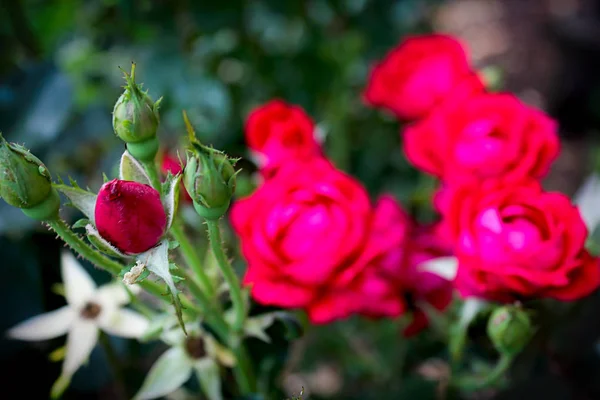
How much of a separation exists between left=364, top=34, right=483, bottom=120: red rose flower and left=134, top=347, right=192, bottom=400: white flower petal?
1.25 feet

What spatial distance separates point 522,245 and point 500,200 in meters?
0.04

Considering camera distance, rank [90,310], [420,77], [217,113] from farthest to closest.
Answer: [217,113]
[420,77]
[90,310]

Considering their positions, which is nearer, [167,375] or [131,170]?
[131,170]

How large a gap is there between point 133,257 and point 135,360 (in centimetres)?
37

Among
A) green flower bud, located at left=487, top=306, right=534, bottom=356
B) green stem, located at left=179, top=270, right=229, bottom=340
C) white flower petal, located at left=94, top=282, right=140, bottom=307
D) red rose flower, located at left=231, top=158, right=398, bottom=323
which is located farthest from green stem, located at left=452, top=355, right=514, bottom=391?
white flower petal, located at left=94, top=282, right=140, bottom=307

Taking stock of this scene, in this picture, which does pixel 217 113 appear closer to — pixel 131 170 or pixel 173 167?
pixel 173 167

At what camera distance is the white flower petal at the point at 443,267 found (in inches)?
21.6

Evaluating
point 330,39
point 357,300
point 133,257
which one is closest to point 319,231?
point 357,300

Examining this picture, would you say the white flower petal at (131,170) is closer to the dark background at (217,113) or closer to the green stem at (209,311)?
the green stem at (209,311)

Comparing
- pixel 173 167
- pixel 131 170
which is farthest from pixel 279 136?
pixel 131 170

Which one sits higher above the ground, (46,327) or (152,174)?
(152,174)

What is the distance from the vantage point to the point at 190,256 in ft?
1.46

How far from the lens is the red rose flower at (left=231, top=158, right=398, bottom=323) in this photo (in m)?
0.50

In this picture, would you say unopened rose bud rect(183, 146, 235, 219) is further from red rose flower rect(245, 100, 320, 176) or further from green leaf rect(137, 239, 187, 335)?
red rose flower rect(245, 100, 320, 176)
